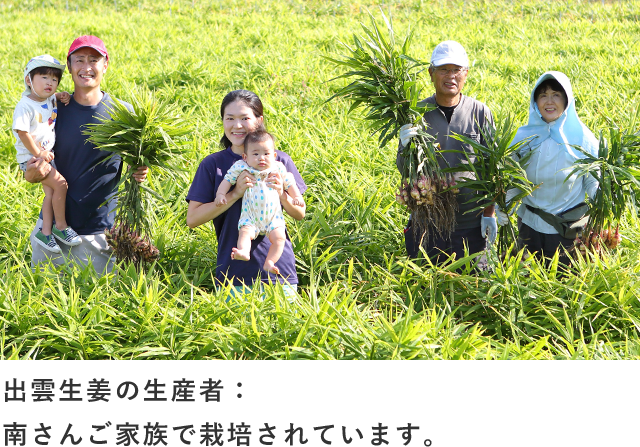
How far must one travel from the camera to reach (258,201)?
8.24 ft

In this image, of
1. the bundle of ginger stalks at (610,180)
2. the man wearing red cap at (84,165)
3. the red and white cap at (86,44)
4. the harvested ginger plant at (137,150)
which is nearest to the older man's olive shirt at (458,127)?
the bundle of ginger stalks at (610,180)

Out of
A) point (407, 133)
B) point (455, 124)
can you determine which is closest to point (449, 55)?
point (455, 124)

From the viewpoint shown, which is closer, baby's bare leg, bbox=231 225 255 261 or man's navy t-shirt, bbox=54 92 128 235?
baby's bare leg, bbox=231 225 255 261

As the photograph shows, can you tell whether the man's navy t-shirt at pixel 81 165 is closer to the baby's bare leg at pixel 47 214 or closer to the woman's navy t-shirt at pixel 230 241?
the baby's bare leg at pixel 47 214

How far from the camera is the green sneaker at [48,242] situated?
3.20 m

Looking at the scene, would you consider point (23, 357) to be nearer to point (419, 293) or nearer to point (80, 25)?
point (419, 293)

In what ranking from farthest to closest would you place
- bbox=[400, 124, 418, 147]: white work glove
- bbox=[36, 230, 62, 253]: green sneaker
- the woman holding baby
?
bbox=[36, 230, 62, 253]: green sneaker, bbox=[400, 124, 418, 147]: white work glove, the woman holding baby

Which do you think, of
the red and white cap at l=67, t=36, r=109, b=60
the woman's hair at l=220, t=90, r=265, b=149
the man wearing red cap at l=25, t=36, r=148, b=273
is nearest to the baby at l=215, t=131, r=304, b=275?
the woman's hair at l=220, t=90, r=265, b=149

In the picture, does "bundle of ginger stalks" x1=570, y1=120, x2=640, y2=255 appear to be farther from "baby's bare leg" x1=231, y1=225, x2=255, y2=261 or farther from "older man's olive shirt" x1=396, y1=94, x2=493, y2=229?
"baby's bare leg" x1=231, y1=225, x2=255, y2=261

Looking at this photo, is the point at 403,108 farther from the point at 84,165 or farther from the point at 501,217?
the point at 84,165

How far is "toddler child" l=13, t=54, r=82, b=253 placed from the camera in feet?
9.96

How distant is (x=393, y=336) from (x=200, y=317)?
2.91ft

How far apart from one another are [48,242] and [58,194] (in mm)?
307

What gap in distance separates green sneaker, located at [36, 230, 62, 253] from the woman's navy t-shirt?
3.63 ft
